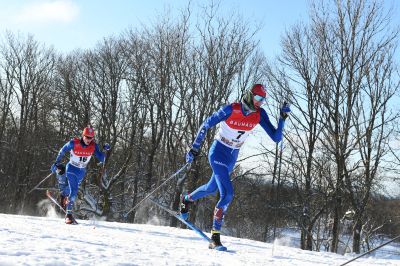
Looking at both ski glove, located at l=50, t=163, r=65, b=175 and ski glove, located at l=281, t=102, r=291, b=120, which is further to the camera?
ski glove, located at l=50, t=163, r=65, b=175

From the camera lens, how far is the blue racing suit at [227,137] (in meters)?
6.51

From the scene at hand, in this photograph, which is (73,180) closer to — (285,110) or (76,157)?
(76,157)

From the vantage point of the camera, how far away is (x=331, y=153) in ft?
56.2

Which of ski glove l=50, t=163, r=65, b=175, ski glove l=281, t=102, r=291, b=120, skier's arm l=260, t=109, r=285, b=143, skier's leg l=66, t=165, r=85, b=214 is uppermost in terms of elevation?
A: ski glove l=281, t=102, r=291, b=120

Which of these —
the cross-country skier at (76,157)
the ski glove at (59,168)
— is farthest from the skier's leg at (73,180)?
the ski glove at (59,168)

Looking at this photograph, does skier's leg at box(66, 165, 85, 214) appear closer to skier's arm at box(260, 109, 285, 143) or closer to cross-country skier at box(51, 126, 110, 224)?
cross-country skier at box(51, 126, 110, 224)

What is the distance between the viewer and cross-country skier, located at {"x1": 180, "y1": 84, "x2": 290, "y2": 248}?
21.2 ft

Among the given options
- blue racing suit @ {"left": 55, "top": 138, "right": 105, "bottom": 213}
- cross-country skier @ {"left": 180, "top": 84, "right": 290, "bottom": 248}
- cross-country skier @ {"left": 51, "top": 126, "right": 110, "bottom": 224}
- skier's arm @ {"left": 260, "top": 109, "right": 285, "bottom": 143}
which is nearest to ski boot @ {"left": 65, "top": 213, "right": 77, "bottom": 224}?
cross-country skier @ {"left": 51, "top": 126, "right": 110, "bottom": 224}

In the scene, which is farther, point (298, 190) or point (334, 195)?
point (298, 190)

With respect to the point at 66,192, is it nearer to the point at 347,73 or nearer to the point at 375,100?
the point at 347,73

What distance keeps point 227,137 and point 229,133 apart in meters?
0.08

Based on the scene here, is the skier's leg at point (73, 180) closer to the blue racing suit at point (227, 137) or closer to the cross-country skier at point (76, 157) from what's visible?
the cross-country skier at point (76, 157)

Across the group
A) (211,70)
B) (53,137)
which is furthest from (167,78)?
(53,137)

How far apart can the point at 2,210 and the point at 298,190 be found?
78.8 ft
